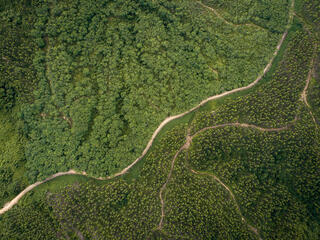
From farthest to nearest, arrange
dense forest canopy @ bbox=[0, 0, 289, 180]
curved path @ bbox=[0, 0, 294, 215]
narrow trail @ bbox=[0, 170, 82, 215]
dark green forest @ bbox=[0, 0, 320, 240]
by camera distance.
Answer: dense forest canopy @ bbox=[0, 0, 289, 180] < curved path @ bbox=[0, 0, 294, 215] < narrow trail @ bbox=[0, 170, 82, 215] < dark green forest @ bbox=[0, 0, 320, 240]

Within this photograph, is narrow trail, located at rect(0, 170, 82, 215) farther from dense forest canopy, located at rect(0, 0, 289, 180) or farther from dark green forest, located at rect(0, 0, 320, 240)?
dense forest canopy, located at rect(0, 0, 289, 180)

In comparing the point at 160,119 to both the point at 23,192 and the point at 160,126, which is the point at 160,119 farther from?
the point at 23,192

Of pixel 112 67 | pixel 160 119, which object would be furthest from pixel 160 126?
pixel 112 67

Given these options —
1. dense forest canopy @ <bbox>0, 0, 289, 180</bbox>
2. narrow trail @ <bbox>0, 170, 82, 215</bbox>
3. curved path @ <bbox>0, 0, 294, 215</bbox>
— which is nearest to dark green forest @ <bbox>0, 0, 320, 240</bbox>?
dense forest canopy @ <bbox>0, 0, 289, 180</bbox>

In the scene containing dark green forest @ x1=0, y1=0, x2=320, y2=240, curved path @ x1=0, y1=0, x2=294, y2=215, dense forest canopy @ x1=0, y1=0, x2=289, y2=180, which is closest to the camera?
dark green forest @ x1=0, y1=0, x2=320, y2=240

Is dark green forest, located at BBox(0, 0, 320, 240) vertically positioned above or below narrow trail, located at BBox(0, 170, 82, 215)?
above

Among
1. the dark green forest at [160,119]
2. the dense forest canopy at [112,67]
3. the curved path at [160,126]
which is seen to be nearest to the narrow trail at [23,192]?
the curved path at [160,126]

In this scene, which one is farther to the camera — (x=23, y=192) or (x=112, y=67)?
(x=112, y=67)

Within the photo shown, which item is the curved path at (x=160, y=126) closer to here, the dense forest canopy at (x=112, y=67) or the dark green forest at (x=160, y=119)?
the dark green forest at (x=160, y=119)

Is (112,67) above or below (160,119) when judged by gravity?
above

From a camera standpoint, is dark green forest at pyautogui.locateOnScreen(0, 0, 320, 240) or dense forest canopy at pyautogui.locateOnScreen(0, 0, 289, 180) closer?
dark green forest at pyautogui.locateOnScreen(0, 0, 320, 240)
